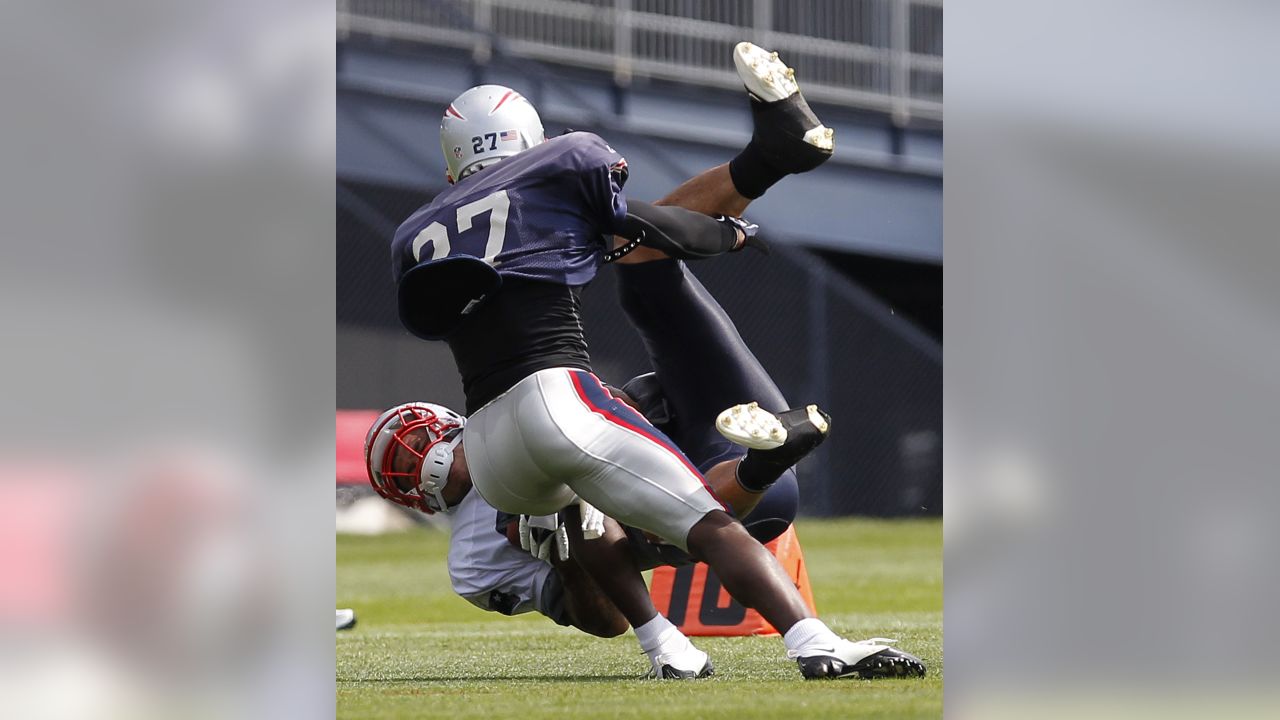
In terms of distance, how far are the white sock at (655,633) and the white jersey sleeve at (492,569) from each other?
0.52 m

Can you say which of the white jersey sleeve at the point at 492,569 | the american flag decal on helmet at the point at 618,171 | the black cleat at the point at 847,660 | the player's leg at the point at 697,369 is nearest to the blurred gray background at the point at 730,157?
the white jersey sleeve at the point at 492,569

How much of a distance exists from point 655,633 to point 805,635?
26.3 inches

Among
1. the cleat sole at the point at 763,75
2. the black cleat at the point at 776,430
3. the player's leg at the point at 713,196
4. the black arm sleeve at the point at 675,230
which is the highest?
the cleat sole at the point at 763,75

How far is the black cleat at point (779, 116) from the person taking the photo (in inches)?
127

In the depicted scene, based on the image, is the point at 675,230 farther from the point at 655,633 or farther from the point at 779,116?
the point at 655,633

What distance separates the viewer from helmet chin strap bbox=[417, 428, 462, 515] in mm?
4211

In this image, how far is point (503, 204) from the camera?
3.22 m

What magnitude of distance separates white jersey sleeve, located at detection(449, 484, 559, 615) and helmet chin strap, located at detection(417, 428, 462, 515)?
137mm

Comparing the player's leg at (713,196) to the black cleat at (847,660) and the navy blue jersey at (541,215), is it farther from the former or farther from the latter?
the black cleat at (847,660)

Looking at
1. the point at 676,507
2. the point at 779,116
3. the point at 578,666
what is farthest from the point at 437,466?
the point at 779,116

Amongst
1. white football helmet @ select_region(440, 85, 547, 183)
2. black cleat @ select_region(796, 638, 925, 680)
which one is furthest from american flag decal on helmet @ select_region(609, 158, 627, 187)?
black cleat @ select_region(796, 638, 925, 680)

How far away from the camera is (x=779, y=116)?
328 centimetres
